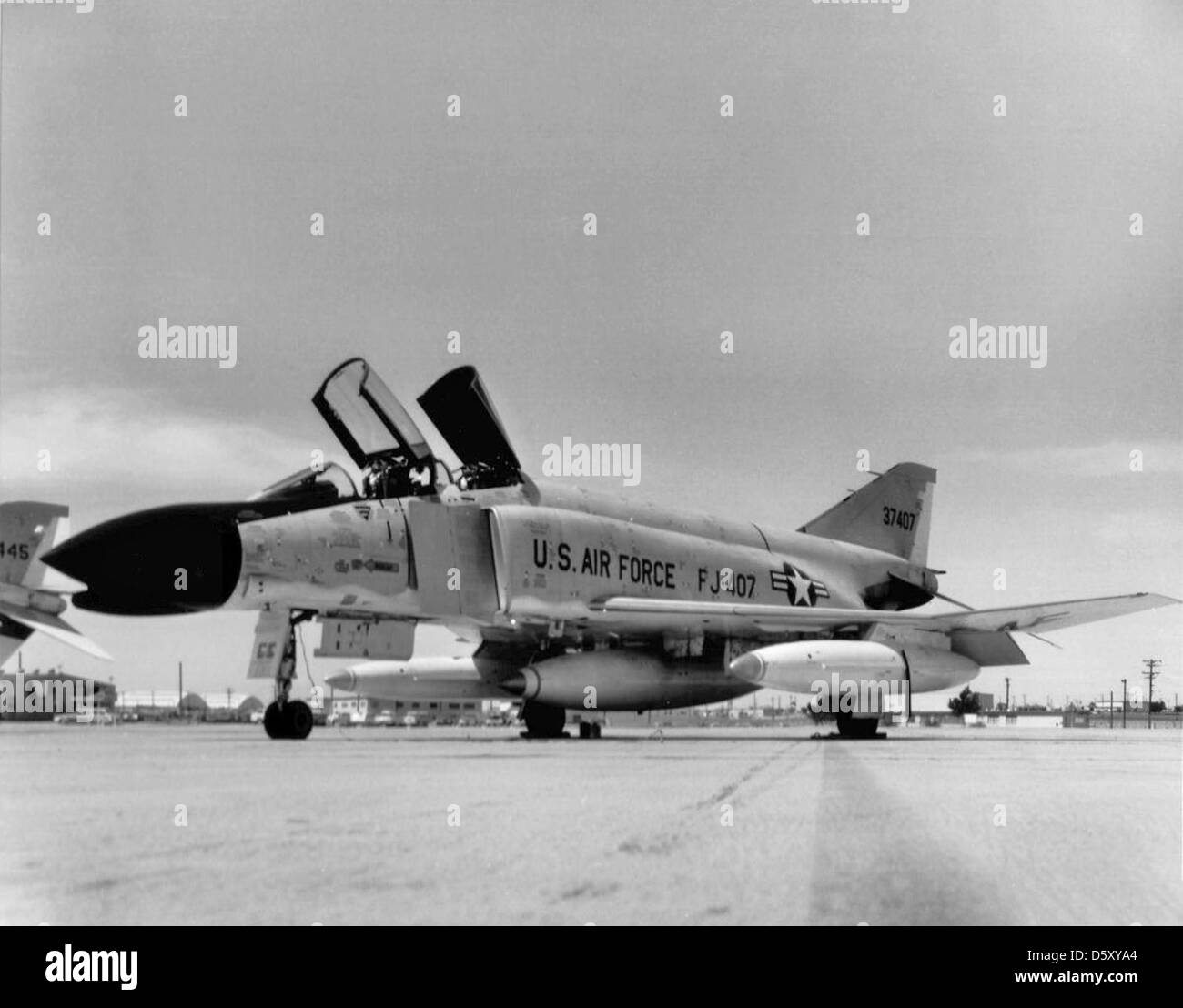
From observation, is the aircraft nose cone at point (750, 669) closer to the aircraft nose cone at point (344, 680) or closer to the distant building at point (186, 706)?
the aircraft nose cone at point (344, 680)

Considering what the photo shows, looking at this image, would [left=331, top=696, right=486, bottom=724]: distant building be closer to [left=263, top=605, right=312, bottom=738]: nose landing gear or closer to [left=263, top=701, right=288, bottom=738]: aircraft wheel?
[left=263, top=605, right=312, bottom=738]: nose landing gear

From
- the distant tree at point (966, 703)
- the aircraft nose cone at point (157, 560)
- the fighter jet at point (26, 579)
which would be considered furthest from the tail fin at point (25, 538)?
the distant tree at point (966, 703)

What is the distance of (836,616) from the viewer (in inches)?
869

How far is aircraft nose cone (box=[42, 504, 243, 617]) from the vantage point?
15.6 meters

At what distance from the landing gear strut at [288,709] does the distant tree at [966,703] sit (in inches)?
2349

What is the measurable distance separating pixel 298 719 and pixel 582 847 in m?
12.3

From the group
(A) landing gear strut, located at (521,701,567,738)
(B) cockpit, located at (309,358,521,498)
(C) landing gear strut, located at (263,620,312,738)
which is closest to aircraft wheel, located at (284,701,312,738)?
(C) landing gear strut, located at (263,620,312,738)

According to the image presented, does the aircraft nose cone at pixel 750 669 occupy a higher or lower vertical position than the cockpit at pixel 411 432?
lower

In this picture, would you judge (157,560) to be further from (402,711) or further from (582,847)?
(402,711)

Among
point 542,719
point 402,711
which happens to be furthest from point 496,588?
point 402,711

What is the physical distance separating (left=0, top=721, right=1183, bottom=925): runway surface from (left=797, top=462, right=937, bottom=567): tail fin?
826 inches

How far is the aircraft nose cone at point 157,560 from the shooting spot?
15.6 m

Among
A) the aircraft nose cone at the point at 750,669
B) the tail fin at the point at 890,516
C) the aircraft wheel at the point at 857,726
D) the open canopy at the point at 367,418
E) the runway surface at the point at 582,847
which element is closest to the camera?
the runway surface at the point at 582,847
